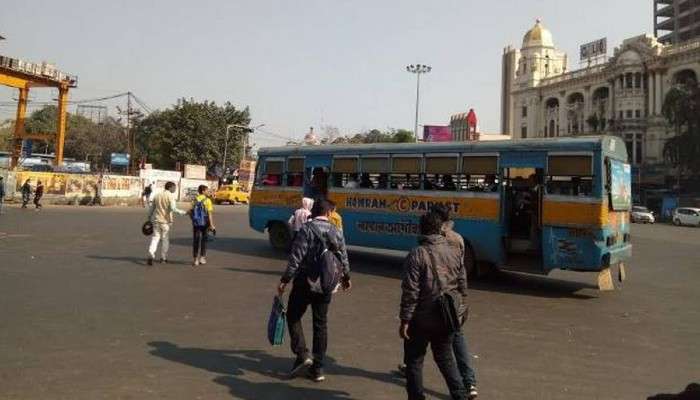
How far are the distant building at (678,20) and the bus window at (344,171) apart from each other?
295ft

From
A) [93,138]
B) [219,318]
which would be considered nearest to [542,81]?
[93,138]

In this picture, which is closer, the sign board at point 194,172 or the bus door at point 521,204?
the bus door at point 521,204

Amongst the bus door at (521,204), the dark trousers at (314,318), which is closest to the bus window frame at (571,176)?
the bus door at (521,204)

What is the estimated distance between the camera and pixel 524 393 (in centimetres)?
500

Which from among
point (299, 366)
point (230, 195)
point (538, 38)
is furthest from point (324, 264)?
point (538, 38)

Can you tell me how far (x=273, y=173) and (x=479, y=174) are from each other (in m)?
5.89

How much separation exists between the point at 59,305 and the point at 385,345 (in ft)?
14.9

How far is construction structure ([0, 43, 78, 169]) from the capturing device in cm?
4866

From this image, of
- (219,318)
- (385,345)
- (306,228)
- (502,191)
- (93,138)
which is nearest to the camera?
(306,228)

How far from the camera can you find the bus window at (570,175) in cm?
1025

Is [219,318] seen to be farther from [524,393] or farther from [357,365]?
[524,393]

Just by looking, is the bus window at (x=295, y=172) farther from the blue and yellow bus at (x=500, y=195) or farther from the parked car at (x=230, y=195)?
the parked car at (x=230, y=195)

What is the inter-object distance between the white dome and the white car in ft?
172

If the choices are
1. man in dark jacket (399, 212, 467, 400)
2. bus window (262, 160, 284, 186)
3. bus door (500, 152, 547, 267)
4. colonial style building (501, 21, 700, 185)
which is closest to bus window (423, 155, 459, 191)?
bus door (500, 152, 547, 267)
